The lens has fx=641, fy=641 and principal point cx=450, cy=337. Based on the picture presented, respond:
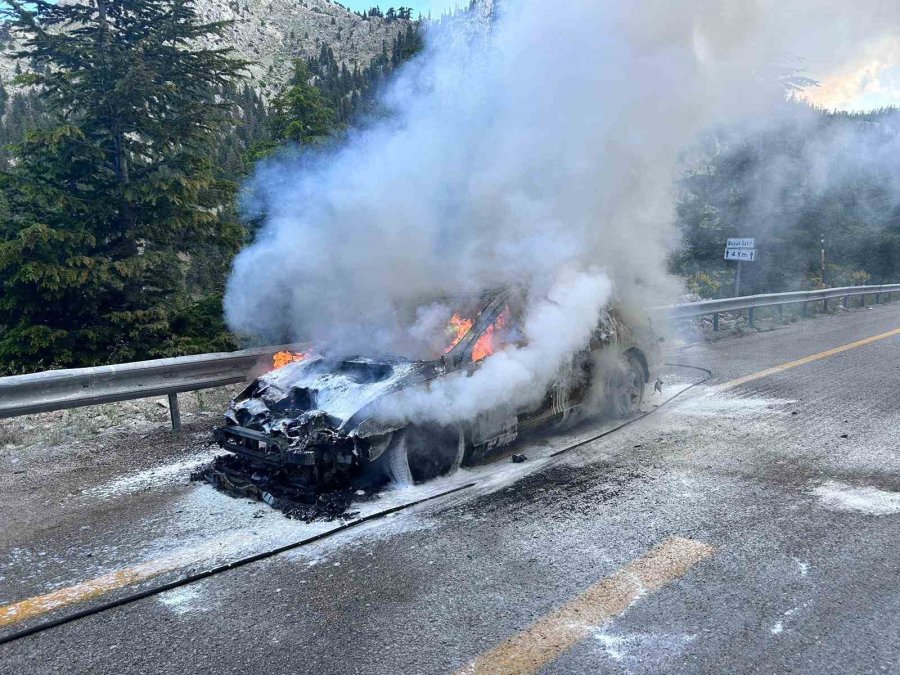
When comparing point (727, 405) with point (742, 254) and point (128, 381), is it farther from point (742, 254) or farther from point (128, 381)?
point (742, 254)

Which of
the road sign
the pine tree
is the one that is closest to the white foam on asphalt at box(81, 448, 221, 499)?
the pine tree

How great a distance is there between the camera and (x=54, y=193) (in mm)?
10078

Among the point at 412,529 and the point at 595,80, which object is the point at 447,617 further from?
the point at 595,80

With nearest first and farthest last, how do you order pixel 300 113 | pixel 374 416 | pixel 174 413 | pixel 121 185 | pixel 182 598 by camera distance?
pixel 182 598 < pixel 374 416 < pixel 174 413 < pixel 121 185 < pixel 300 113

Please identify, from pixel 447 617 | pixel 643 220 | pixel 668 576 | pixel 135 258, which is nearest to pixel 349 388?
pixel 447 617

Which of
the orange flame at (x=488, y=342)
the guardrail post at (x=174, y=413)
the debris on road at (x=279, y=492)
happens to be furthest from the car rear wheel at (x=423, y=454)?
the guardrail post at (x=174, y=413)

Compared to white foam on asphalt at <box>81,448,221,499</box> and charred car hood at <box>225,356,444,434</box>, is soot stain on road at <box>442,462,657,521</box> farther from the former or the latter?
white foam on asphalt at <box>81,448,221,499</box>

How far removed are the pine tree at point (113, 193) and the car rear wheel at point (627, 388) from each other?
280 inches

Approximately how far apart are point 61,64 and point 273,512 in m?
10.1

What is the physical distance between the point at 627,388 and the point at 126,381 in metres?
5.07

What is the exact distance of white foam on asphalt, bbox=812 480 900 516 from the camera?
427 centimetres

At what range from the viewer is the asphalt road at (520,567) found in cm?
280

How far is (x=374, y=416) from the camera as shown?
14.8 feet

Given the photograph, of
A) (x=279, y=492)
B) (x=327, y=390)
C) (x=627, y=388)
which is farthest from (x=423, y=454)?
(x=627, y=388)
